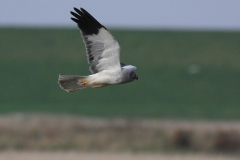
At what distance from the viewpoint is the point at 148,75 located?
35.6 metres

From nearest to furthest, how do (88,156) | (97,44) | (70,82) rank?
(97,44) → (70,82) → (88,156)

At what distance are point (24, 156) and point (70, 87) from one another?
6.53 metres

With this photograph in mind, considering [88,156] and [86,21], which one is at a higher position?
[86,21]

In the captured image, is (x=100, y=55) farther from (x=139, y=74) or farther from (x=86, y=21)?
(x=139, y=74)

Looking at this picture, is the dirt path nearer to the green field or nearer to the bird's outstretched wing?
the bird's outstretched wing

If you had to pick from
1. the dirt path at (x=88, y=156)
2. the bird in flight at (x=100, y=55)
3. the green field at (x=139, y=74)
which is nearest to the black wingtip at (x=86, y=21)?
the bird in flight at (x=100, y=55)

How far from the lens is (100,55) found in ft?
37.3

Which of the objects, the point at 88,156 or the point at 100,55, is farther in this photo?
the point at 88,156

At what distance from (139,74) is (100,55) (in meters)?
23.7

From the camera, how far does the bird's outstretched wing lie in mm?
11125

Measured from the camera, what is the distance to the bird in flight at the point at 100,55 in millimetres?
11156

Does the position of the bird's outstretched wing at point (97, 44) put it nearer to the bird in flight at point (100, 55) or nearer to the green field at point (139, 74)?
the bird in flight at point (100, 55)

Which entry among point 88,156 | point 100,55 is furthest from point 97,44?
point 88,156

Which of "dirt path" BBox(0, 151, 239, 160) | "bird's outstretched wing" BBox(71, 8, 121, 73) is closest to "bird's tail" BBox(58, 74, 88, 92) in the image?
"bird's outstretched wing" BBox(71, 8, 121, 73)
